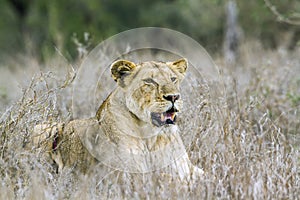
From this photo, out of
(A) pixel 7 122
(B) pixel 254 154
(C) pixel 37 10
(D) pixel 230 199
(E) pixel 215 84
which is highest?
(C) pixel 37 10

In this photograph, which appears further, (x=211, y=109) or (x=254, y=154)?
(x=211, y=109)

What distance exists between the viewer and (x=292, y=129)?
5.98 meters

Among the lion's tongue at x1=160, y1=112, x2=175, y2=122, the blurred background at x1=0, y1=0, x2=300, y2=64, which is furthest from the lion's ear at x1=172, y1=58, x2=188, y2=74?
the blurred background at x1=0, y1=0, x2=300, y2=64

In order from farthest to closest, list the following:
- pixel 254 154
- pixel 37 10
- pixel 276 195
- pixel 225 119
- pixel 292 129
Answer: pixel 37 10 → pixel 292 129 → pixel 225 119 → pixel 254 154 → pixel 276 195

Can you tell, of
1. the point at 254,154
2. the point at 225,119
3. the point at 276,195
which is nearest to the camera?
the point at 276,195

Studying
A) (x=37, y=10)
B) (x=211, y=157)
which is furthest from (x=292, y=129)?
(x=37, y=10)

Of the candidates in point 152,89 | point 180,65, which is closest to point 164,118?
point 152,89

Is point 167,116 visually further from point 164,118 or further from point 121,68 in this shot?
point 121,68

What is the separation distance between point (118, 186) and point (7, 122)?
928 mm

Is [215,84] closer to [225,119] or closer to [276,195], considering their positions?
[225,119]

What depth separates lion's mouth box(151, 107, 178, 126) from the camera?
4.32 m

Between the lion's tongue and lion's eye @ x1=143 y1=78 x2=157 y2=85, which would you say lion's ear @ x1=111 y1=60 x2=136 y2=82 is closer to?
lion's eye @ x1=143 y1=78 x2=157 y2=85

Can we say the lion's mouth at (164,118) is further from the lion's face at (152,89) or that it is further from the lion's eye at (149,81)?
the lion's eye at (149,81)

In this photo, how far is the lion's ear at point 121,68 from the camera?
14.8 feet
